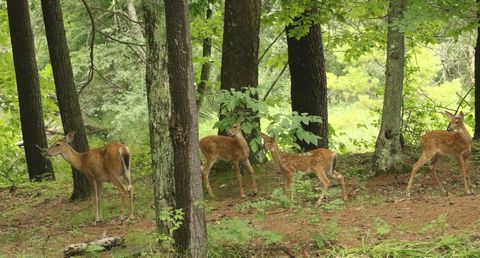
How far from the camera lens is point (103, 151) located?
35.9 ft

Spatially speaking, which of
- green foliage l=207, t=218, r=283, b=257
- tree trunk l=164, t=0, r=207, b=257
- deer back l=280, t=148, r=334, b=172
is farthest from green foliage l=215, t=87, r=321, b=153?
tree trunk l=164, t=0, r=207, b=257

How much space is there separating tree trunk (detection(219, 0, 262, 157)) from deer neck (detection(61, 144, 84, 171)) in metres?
2.53

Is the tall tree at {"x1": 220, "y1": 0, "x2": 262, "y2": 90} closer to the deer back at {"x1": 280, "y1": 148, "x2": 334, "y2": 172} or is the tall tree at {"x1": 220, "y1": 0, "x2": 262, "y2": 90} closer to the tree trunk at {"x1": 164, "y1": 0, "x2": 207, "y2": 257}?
the deer back at {"x1": 280, "y1": 148, "x2": 334, "y2": 172}

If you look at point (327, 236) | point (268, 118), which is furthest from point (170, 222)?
point (268, 118)

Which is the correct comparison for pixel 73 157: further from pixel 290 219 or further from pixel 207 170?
pixel 290 219

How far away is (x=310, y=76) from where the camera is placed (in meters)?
13.5

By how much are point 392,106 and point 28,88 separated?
7607mm

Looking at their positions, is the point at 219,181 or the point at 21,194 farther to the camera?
the point at 21,194

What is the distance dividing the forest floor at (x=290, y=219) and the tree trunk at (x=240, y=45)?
1.64 m

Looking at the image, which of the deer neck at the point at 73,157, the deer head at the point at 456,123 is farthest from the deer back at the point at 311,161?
the deer neck at the point at 73,157

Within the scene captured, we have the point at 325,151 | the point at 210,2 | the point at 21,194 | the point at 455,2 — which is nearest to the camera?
the point at 455,2

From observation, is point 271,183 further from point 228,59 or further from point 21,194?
point 21,194

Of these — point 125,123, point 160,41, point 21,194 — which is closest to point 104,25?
point 125,123

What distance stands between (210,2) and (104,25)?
717 centimetres
